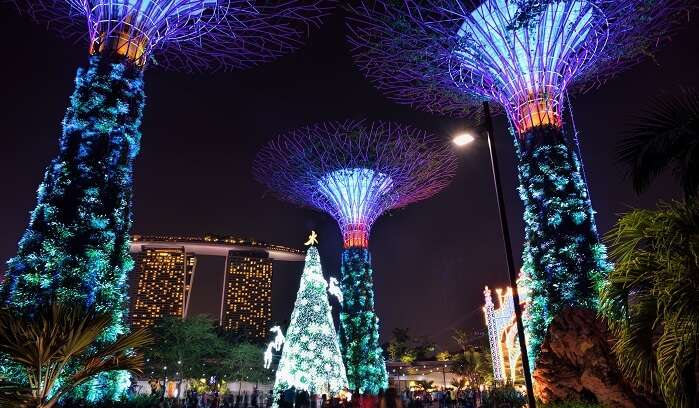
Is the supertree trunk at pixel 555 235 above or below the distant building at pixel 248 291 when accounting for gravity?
below

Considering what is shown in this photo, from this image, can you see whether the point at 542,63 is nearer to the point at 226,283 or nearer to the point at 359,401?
the point at 359,401

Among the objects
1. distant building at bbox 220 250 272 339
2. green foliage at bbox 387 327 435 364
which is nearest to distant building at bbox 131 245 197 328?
distant building at bbox 220 250 272 339

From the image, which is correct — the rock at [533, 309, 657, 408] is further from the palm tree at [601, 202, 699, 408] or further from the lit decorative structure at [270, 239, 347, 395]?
the lit decorative structure at [270, 239, 347, 395]

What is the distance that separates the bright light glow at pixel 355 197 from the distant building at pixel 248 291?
353 feet

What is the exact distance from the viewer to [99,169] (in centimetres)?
1231

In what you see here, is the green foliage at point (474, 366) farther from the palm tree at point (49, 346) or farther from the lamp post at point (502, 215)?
the palm tree at point (49, 346)

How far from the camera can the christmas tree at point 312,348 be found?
21.3 metres

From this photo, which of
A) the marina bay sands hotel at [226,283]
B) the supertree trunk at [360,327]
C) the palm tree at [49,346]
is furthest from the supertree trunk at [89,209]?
the marina bay sands hotel at [226,283]

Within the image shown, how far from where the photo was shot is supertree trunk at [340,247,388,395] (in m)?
28.7

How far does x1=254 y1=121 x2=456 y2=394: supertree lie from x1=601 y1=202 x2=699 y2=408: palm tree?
23242mm

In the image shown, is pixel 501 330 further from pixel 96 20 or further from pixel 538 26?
pixel 96 20

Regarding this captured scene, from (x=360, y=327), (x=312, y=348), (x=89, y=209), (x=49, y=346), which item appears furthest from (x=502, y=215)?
(x=360, y=327)

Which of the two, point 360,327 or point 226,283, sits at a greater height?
point 226,283

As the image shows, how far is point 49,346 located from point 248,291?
13991 centimetres
